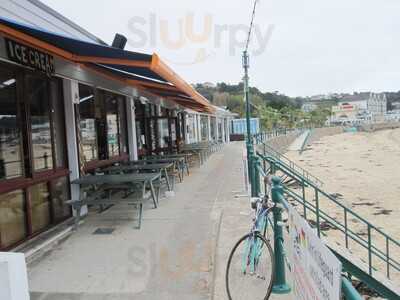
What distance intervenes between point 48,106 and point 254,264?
13.7 ft

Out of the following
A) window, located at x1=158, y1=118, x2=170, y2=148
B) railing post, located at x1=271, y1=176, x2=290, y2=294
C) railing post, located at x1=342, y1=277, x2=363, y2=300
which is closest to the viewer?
railing post, located at x1=342, y1=277, x2=363, y2=300

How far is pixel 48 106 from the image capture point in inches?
245

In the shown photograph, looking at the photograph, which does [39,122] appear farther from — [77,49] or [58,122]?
[77,49]

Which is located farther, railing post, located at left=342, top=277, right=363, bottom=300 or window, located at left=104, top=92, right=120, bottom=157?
window, located at left=104, top=92, right=120, bottom=157

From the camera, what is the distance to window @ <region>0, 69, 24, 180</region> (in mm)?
5074

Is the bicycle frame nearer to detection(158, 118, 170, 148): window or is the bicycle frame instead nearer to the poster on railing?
the poster on railing

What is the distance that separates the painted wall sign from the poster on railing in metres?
3.97

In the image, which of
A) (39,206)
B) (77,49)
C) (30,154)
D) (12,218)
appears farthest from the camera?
(39,206)

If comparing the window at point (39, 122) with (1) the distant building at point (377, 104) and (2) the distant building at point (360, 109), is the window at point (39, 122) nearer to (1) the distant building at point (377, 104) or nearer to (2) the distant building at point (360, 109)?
(2) the distant building at point (360, 109)

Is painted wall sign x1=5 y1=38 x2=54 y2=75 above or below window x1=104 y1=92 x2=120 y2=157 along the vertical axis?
above

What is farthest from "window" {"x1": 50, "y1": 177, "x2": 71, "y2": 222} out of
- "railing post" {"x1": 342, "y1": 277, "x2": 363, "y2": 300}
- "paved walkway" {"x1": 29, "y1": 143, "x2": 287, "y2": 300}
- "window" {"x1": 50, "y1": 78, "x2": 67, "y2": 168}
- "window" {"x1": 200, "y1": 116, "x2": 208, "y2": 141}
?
"window" {"x1": 200, "y1": 116, "x2": 208, "y2": 141}

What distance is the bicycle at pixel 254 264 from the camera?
359 centimetres

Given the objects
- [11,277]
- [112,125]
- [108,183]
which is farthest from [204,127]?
[11,277]

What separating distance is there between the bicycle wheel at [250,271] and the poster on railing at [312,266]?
1.19 meters
